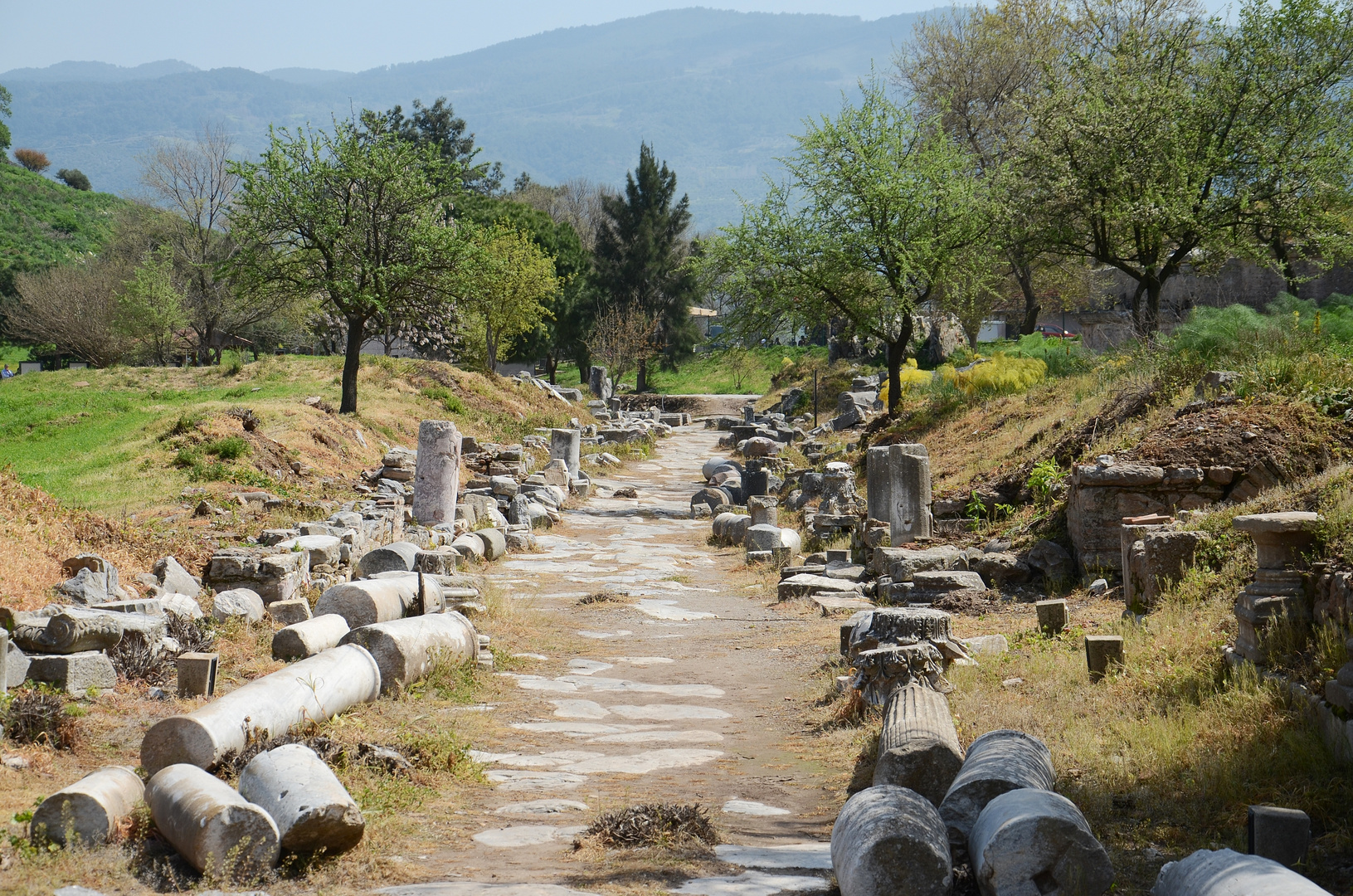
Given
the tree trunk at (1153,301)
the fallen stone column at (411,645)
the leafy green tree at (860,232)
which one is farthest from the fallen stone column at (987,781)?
the leafy green tree at (860,232)

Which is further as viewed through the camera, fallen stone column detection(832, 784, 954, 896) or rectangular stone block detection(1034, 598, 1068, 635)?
rectangular stone block detection(1034, 598, 1068, 635)

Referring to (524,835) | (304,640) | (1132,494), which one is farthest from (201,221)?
(524,835)

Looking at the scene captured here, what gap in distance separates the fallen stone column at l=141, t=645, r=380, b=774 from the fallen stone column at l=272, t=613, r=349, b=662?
2.77ft

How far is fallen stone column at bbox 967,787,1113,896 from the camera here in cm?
426

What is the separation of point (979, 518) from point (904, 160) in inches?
489

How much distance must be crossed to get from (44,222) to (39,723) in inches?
2538

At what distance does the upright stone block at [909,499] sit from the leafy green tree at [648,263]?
129ft

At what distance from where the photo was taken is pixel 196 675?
7160 millimetres

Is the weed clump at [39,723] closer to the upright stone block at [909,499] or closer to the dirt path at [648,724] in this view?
the dirt path at [648,724]

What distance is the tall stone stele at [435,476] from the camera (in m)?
15.8

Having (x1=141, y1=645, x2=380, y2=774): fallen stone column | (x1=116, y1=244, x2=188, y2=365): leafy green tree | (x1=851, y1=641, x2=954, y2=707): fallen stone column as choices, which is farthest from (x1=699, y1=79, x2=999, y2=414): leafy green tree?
(x1=116, y1=244, x2=188, y2=365): leafy green tree

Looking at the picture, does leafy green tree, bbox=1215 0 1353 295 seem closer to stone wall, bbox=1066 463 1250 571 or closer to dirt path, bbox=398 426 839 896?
stone wall, bbox=1066 463 1250 571

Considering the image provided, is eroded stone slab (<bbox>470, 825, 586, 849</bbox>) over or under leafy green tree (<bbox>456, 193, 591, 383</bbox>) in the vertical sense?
under

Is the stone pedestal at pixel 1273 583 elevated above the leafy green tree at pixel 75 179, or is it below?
A: below
